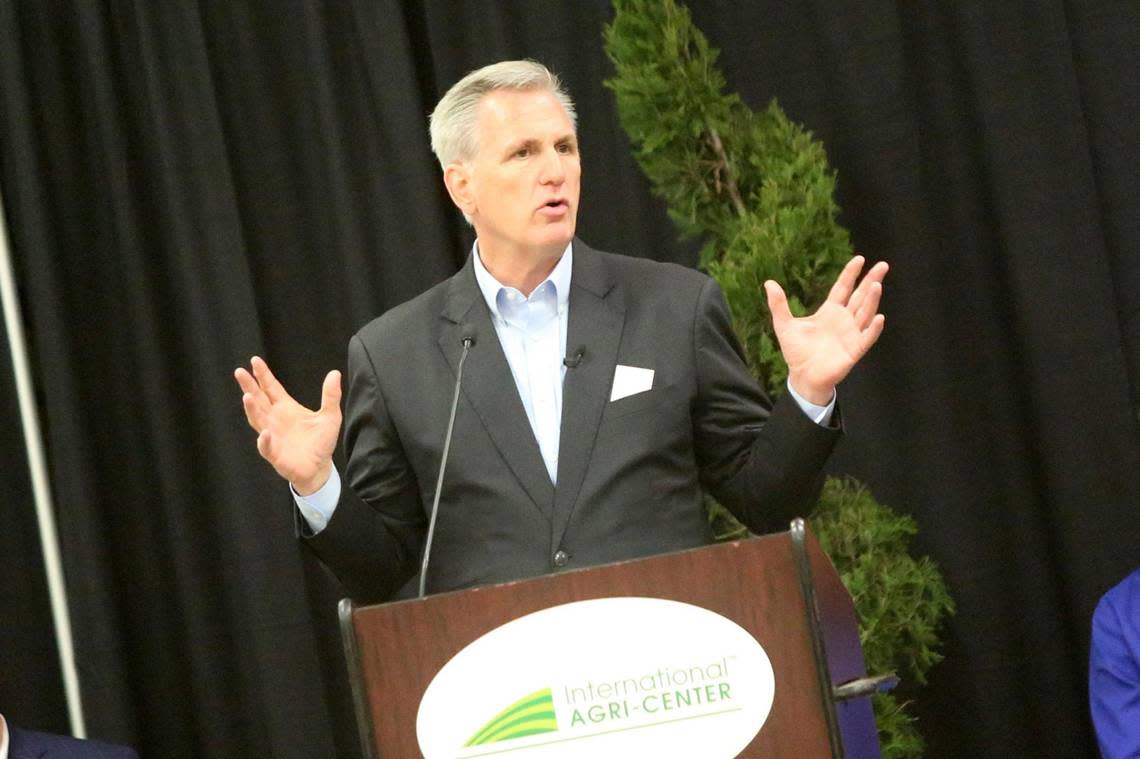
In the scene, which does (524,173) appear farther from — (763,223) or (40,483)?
(40,483)

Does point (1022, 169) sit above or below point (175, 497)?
above

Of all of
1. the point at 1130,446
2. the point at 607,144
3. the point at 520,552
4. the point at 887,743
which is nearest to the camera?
the point at 520,552

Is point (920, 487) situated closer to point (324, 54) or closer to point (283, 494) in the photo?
point (283, 494)

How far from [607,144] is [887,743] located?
1.73 meters

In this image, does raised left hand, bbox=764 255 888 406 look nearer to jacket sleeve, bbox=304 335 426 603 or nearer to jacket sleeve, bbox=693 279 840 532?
jacket sleeve, bbox=693 279 840 532

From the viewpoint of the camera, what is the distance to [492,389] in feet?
8.03

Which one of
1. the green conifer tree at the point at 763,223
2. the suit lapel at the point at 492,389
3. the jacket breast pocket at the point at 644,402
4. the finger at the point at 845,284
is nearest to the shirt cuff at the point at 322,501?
the suit lapel at the point at 492,389

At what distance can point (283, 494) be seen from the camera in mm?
4188

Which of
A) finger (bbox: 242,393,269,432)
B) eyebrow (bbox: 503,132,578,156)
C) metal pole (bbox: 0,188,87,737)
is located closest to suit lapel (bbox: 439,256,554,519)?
eyebrow (bbox: 503,132,578,156)

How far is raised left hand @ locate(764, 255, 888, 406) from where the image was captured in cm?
220

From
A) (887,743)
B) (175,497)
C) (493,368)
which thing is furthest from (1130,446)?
(175,497)

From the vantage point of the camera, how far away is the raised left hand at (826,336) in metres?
2.20

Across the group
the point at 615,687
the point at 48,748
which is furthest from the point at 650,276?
the point at 48,748

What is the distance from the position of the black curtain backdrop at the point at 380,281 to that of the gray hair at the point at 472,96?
54.9 inches
